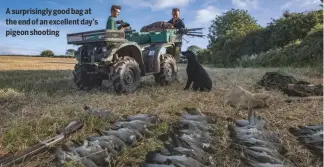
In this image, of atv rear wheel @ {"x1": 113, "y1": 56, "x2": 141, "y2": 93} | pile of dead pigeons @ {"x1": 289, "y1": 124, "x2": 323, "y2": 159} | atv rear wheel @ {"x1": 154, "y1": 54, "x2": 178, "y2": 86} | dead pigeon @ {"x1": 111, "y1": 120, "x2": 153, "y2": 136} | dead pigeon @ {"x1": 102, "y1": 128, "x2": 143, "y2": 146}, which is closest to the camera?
pile of dead pigeons @ {"x1": 289, "y1": 124, "x2": 323, "y2": 159}

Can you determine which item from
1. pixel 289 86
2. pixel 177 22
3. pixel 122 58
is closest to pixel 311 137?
pixel 289 86

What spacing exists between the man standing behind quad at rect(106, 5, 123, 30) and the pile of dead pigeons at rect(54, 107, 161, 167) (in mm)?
3698

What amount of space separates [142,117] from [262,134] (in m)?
1.67

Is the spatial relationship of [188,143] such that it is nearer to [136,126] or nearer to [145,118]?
[136,126]

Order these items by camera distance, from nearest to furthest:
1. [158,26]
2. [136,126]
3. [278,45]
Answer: [136,126]
[158,26]
[278,45]

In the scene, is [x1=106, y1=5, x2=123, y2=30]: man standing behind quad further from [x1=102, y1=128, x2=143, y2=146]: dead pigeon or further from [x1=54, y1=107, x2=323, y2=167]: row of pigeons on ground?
[x1=102, y1=128, x2=143, y2=146]: dead pigeon

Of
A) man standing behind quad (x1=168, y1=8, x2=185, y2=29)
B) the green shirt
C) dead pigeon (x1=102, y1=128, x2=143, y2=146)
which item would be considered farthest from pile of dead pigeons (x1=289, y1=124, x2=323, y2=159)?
man standing behind quad (x1=168, y1=8, x2=185, y2=29)

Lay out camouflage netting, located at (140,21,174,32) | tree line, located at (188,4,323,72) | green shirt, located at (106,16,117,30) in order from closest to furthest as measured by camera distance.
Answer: green shirt, located at (106,16,117,30) → camouflage netting, located at (140,21,174,32) → tree line, located at (188,4,323,72)

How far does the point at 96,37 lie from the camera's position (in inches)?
289

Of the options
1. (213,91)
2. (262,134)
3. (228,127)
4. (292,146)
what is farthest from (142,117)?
(213,91)

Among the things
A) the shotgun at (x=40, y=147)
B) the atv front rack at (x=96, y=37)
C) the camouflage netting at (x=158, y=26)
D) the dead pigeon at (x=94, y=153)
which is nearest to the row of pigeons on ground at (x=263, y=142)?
the dead pigeon at (x=94, y=153)

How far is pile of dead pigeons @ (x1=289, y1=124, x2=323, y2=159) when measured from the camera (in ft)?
12.8

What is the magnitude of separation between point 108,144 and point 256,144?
1652 millimetres

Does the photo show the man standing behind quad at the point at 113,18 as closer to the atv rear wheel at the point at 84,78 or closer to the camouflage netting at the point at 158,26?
the atv rear wheel at the point at 84,78
